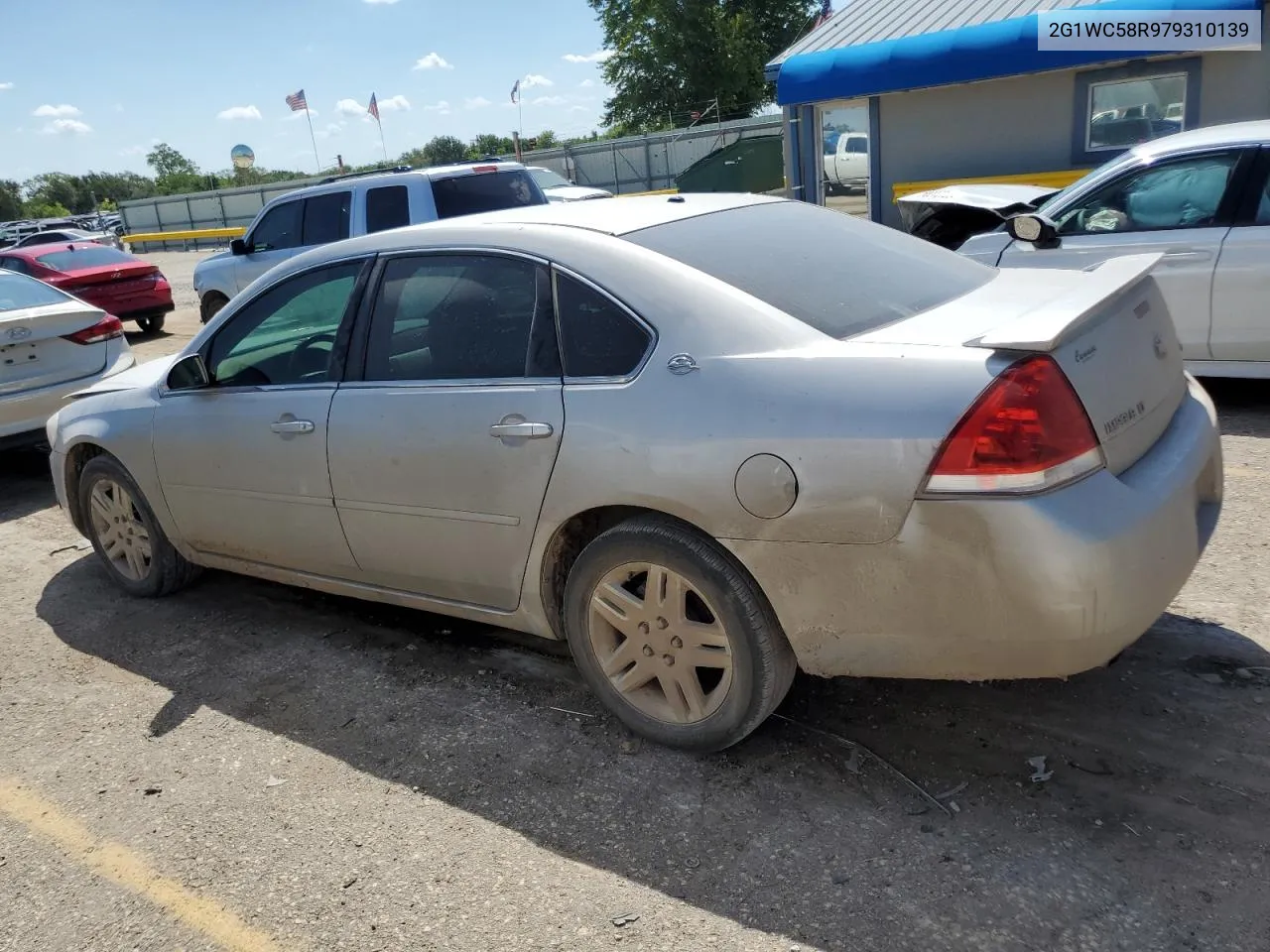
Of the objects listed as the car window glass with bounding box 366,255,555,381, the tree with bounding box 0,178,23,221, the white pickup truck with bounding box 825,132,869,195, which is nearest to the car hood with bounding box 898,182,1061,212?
the car window glass with bounding box 366,255,555,381

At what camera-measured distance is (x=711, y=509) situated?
277cm

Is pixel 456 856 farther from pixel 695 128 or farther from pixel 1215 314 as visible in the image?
pixel 695 128

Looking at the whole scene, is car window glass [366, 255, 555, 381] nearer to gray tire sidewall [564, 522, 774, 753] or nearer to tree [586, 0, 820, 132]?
gray tire sidewall [564, 522, 774, 753]

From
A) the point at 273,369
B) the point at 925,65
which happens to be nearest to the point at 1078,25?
the point at 925,65

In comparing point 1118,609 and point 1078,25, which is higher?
point 1078,25

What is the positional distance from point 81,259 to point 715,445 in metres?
15.0

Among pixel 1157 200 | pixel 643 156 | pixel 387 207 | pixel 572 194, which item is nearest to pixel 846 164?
pixel 572 194

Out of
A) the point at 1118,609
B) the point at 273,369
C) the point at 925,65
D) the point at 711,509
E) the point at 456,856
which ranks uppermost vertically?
the point at 925,65

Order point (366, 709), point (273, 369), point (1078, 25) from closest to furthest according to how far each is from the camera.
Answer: point (366, 709) < point (273, 369) < point (1078, 25)

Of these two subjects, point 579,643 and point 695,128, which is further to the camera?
point 695,128

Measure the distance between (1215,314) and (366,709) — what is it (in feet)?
17.3

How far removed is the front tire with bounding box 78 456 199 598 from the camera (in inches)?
183

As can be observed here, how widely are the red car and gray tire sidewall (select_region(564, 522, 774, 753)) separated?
43.1ft

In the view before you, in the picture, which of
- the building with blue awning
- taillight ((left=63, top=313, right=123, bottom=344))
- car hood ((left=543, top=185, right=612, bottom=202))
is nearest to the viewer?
taillight ((left=63, top=313, right=123, bottom=344))
